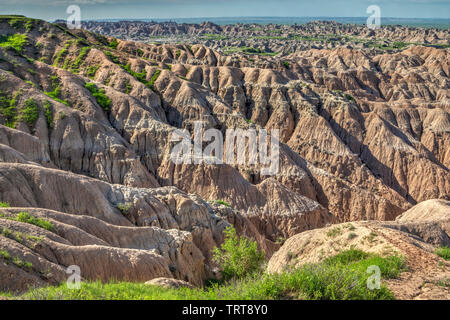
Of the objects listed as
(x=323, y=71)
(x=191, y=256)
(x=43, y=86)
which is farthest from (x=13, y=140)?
(x=323, y=71)

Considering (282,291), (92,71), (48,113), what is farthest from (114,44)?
(282,291)

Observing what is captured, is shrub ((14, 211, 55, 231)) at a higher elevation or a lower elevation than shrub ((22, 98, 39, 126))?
lower

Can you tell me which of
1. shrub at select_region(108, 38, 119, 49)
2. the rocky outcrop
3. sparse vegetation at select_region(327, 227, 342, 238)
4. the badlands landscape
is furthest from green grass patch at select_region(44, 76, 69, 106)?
shrub at select_region(108, 38, 119, 49)

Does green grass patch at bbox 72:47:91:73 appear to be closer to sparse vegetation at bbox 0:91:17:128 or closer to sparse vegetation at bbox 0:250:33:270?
sparse vegetation at bbox 0:91:17:128

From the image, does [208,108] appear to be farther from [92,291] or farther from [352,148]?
[92,291]

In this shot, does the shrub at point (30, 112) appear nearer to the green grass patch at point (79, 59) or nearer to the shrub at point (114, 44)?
the green grass patch at point (79, 59)

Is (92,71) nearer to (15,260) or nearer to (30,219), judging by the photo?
(30,219)
